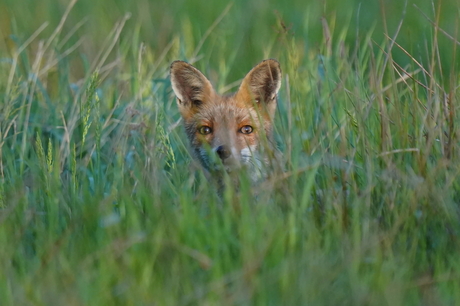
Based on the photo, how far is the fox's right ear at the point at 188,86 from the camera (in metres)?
5.35

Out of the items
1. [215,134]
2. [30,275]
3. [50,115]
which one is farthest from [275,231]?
[50,115]

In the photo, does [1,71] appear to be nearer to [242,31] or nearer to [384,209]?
[242,31]

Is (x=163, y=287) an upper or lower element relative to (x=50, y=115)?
lower

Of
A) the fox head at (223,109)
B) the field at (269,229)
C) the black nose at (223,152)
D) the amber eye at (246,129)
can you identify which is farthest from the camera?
the amber eye at (246,129)

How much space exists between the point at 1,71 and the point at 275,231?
4067 millimetres

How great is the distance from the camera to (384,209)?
3.52 meters

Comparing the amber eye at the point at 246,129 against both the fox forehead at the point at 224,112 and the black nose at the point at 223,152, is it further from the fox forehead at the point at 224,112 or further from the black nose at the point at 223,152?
the black nose at the point at 223,152

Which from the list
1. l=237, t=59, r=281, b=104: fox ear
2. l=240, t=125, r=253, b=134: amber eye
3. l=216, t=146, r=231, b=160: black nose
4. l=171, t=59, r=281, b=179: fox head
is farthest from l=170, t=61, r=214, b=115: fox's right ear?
l=216, t=146, r=231, b=160: black nose

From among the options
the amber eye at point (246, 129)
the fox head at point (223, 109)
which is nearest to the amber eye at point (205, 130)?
the fox head at point (223, 109)

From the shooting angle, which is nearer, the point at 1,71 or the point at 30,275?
the point at 30,275

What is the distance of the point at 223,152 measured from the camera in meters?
4.81

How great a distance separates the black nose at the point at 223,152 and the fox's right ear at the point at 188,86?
0.80 metres

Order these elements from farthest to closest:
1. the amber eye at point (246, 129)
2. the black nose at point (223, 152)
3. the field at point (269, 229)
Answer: the amber eye at point (246, 129), the black nose at point (223, 152), the field at point (269, 229)

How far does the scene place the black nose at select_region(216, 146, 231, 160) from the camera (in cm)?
479
